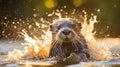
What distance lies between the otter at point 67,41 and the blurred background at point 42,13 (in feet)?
24.1

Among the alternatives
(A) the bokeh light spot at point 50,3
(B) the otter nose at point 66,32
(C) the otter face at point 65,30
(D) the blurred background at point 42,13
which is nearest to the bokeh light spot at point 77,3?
(D) the blurred background at point 42,13

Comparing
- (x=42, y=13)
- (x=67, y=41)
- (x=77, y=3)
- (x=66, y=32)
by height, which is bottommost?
(x=67, y=41)

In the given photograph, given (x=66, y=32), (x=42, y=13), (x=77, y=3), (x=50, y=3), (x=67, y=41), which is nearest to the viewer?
(x=66, y=32)

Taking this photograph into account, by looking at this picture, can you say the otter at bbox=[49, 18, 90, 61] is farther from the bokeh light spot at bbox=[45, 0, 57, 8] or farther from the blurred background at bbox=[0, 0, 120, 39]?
the bokeh light spot at bbox=[45, 0, 57, 8]

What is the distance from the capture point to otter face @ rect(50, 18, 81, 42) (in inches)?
379

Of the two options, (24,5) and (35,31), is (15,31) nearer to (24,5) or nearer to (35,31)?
(35,31)

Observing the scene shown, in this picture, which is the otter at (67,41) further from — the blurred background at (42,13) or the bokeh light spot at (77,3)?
the bokeh light spot at (77,3)

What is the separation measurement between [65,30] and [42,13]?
44.2 feet

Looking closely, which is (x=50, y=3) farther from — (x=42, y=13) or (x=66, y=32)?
(x=66, y=32)

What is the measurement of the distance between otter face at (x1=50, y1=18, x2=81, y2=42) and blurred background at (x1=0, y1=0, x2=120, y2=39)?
24.0ft

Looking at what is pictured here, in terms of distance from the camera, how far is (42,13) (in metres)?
23.1

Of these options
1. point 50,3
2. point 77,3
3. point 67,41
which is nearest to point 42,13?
A: point 50,3

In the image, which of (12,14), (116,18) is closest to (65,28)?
(116,18)

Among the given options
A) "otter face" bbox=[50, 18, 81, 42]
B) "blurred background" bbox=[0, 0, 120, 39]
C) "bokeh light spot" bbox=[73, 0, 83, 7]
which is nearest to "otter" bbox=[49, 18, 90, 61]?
"otter face" bbox=[50, 18, 81, 42]
